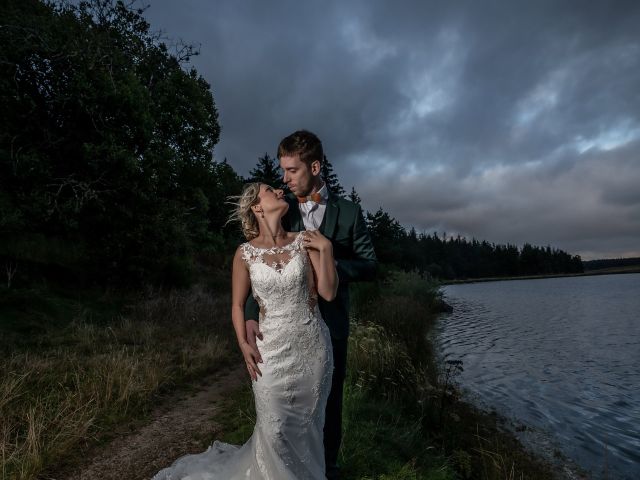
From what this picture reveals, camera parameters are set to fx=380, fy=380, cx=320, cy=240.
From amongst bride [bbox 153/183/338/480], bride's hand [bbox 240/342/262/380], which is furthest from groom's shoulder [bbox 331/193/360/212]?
bride's hand [bbox 240/342/262/380]

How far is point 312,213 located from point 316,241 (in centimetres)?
56

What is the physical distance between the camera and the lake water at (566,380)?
734cm

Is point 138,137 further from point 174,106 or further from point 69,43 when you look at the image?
point 174,106

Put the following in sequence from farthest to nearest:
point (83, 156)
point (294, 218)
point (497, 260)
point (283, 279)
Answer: point (497, 260), point (83, 156), point (294, 218), point (283, 279)

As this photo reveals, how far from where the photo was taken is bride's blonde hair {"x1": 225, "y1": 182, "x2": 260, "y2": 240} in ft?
9.43

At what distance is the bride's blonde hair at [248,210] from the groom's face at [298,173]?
253mm

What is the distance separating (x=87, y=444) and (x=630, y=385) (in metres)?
12.9

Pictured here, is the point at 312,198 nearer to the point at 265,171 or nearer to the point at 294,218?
the point at 294,218

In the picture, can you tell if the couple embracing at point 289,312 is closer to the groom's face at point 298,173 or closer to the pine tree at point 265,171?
the groom's face at point 298,173

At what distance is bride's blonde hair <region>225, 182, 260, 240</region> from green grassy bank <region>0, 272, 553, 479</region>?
2.95 m

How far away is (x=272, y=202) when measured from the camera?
2.83 m

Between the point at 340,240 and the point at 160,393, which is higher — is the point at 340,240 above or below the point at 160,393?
above

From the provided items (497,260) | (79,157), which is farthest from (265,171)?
(497,260)

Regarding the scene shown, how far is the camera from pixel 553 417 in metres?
8.52
